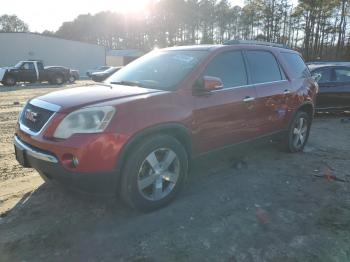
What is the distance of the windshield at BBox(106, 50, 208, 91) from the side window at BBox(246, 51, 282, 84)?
0.92 m

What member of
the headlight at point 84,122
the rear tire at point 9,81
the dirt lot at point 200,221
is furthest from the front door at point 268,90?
the rear tire at point 9,81

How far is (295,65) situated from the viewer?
19.8 ft

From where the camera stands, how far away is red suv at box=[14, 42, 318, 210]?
3.23 metres

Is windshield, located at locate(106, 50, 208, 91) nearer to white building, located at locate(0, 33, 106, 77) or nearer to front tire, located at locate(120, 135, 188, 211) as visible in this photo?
front tire, located at locate(120, 135, 188, 211)

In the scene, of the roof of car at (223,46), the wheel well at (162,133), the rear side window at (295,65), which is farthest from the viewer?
the rear side window at (295,65)

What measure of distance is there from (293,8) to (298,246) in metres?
49.1

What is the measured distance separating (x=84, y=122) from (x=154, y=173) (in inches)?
36.9

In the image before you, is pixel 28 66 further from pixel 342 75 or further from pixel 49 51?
pixel 342 75

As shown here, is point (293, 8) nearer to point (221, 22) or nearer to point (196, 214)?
point (221, 22)

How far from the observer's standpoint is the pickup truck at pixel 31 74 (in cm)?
2377

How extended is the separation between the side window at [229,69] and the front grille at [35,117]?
1891mm

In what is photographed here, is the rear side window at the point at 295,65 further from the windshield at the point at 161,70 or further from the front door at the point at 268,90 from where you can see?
the windshield at the point at 161,70

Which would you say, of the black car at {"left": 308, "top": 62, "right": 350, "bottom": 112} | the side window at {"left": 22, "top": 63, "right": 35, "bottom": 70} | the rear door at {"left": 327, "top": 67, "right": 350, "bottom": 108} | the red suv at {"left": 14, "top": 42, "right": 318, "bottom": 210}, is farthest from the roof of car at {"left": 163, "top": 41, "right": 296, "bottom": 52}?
the side window at {"left": 22, "top": 63, "right": 35, "bottom": 70}

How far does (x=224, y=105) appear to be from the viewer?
4.29m
